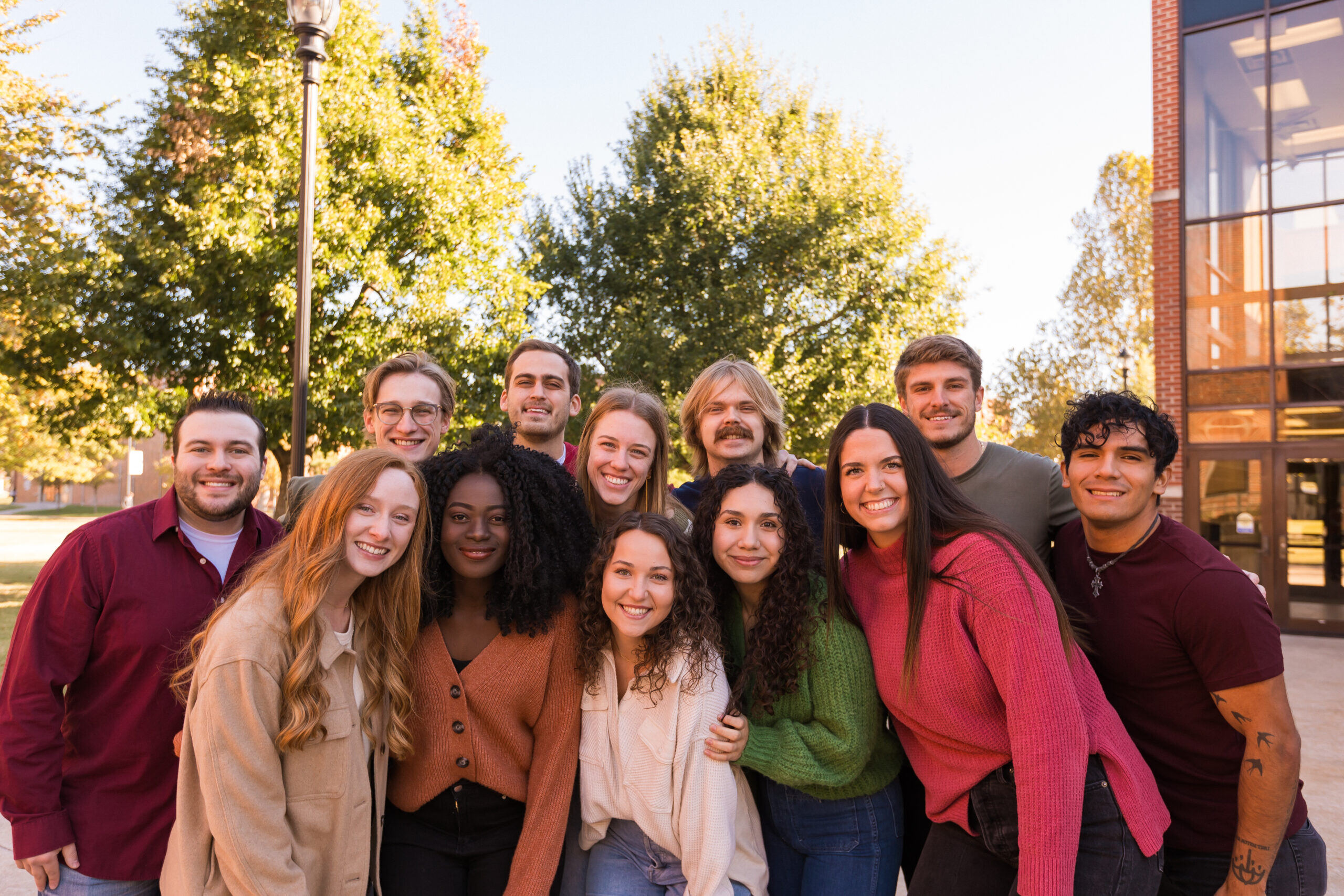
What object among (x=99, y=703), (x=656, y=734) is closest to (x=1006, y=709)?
(x=656, y=734)

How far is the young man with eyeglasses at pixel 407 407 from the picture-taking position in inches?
167

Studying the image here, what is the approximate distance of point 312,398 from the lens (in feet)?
37.2

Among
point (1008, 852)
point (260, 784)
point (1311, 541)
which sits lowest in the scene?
point (1008, 852)

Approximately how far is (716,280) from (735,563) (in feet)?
39.9

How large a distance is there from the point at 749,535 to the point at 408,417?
6.85 feet

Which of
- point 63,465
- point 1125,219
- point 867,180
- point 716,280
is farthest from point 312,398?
point 63,465

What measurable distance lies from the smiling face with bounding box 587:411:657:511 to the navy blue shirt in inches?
12.9

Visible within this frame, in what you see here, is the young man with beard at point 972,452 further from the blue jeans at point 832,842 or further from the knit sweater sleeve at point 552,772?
the knit sweater sleeve at point 552,772

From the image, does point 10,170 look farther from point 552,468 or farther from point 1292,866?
point 1292,866

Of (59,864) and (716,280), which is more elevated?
(716,280)

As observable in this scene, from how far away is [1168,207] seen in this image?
13828mm

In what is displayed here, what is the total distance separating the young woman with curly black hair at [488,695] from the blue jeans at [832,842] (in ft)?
2.55

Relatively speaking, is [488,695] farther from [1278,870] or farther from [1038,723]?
[1278,870]

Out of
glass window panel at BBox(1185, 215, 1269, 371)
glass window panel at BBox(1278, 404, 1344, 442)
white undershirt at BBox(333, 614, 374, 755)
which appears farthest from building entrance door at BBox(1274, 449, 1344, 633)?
white undershirt at BBox(333, 614, 374, 755)
